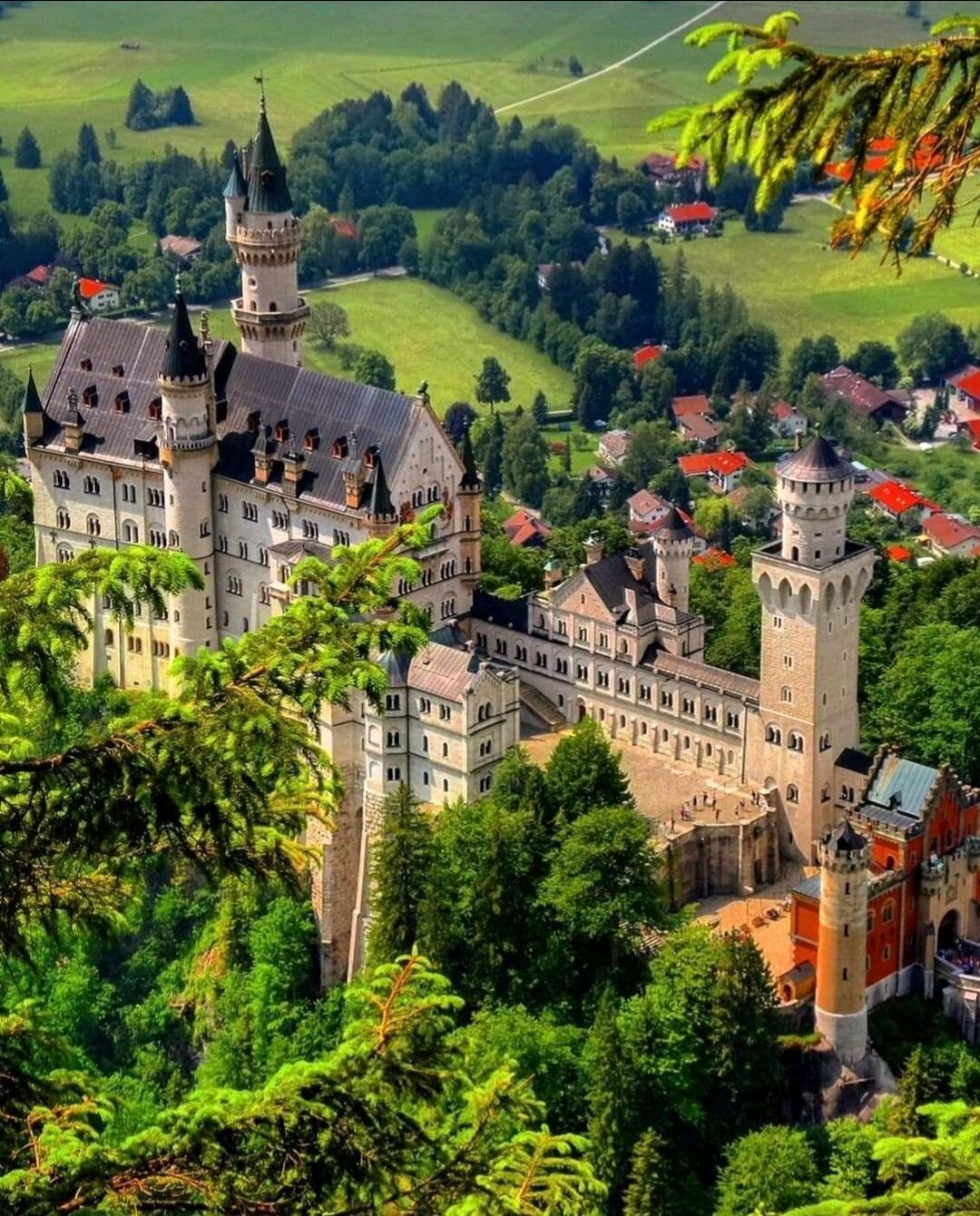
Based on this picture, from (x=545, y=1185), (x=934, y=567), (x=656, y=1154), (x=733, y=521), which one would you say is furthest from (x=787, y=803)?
(x=733, y=521)

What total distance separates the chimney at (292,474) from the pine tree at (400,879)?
1733 cm

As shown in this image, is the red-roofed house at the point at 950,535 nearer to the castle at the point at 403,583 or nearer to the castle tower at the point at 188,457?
the castle at the point at 403,583

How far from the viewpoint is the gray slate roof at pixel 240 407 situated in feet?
358

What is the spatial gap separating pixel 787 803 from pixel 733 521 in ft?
245

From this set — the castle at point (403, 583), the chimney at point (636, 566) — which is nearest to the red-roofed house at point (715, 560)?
the castle at point (403, 583)

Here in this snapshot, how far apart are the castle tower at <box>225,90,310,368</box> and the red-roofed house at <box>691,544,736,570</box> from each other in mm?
25292

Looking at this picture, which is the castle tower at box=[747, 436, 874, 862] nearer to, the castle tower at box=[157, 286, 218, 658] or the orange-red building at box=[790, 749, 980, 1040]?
the orange-red building at box=[790, 749, 980, 1040]

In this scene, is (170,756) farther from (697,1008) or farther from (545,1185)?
(697,1008)

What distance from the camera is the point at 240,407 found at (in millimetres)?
113750

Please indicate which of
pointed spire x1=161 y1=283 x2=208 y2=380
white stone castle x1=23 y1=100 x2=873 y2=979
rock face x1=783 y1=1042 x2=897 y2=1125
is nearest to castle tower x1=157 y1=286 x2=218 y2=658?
pointed spire x1=161 y1=283 x2=208 y2=380

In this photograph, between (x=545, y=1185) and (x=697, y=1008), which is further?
(x=697, y=1008)

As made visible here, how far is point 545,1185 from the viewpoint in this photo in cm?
4191

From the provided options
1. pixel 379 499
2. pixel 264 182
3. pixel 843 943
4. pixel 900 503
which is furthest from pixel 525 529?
pixel 843 943

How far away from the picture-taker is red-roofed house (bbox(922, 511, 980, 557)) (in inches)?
6806
